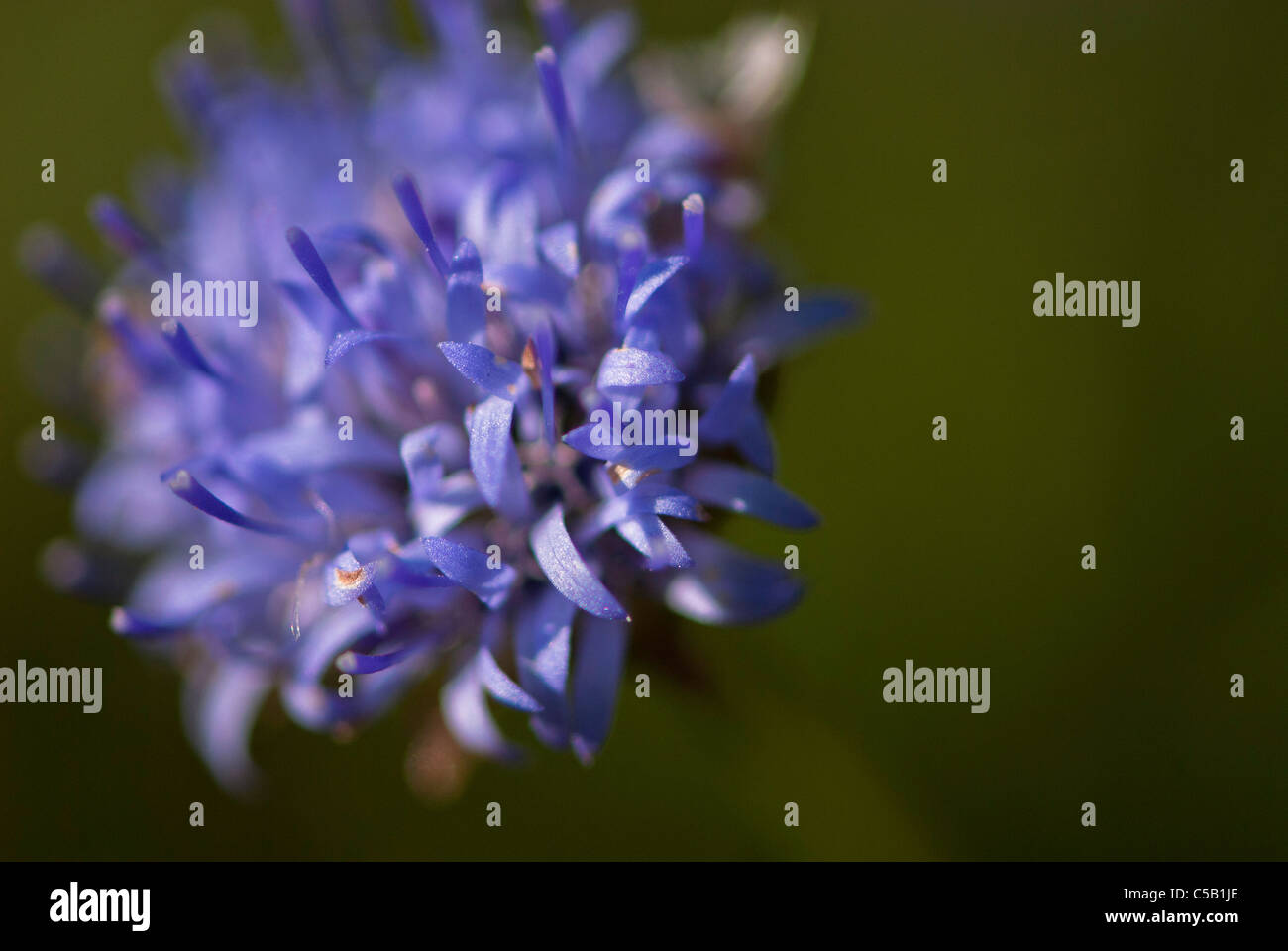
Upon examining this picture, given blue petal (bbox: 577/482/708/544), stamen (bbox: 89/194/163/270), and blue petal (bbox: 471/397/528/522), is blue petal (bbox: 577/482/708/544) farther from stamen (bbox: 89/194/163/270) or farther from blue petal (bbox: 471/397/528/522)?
stamen (bbox: 89/194/163/270)

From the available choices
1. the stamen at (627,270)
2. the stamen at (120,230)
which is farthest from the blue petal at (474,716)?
the stamen at (120,230)

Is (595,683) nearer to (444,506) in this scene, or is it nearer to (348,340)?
(444,506)

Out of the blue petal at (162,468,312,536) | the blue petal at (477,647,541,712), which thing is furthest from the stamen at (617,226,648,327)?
the blue petal at (162,468,312,536)

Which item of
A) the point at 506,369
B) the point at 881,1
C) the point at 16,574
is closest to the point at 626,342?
the point at 506,369
